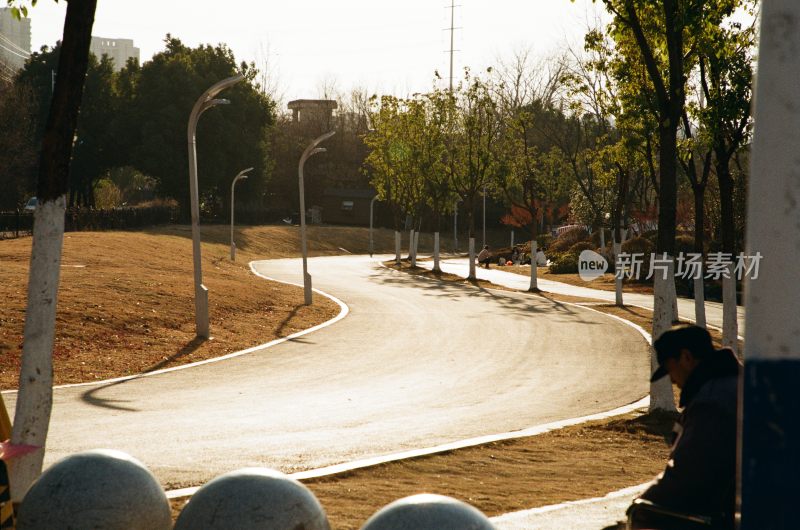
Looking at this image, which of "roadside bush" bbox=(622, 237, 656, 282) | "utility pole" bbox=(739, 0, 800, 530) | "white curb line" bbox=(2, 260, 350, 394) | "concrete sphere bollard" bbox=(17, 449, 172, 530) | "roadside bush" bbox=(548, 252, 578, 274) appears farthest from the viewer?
"roadside bush" bbox=(548, 252, 578, 274)

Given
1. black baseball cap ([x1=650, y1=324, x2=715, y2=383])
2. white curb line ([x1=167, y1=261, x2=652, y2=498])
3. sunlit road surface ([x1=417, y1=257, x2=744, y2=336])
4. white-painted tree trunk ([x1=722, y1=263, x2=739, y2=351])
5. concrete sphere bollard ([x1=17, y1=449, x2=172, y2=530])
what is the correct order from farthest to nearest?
sunlit road surface ([x1=417, y1=257, x2=744, y2=336])
white-painted tree trunk ([x1=722, y1=263, x2=739, y2=351])
white curb line ([x1=167, y1=261, x2=652, y2=498])
concrete sphere bollard ([x1=17, y1=449, x2=172, y2=530])
black baseball cap ([x1=650, y1=324, x2=715, y2=383])

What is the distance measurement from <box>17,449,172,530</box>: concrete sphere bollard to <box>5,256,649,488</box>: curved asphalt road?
361cm

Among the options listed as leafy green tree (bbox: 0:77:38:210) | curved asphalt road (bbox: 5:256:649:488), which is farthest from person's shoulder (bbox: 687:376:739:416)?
leafy green tree (bbox: 0:77:38:210)

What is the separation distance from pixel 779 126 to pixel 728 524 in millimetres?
2271

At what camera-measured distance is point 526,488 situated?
9.02 m

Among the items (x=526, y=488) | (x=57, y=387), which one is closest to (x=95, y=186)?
(x=57, y=387)

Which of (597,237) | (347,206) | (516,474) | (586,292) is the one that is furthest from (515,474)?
(347,206)

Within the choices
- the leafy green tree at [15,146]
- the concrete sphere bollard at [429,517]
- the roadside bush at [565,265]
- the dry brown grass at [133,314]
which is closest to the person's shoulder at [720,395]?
the concrete sphere bollard at [429,517]

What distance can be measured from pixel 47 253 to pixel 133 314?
15.8m

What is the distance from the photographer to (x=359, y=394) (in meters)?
15.7

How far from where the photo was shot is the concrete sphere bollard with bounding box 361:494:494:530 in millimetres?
4312

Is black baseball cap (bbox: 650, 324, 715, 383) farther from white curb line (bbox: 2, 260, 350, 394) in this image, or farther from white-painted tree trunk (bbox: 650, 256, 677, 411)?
white curb line (bbox: 2, 260, 350, 394)

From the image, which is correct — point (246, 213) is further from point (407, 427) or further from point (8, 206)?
point (407, 427)

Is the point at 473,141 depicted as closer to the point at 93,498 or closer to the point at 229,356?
the point at 229,356
